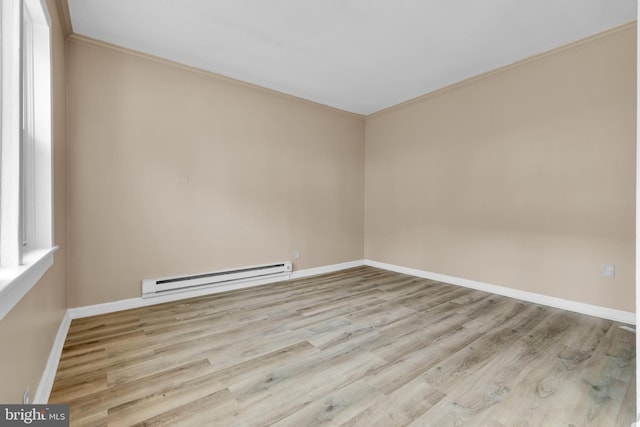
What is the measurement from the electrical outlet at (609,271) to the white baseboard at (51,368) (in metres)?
4.27

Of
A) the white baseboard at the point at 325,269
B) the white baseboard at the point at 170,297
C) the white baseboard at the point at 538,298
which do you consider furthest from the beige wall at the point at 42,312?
the white baseboard at the point at 538,298

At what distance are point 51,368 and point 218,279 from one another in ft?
5.47

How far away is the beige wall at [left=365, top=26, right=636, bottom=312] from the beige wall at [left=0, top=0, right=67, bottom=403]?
13.1ft

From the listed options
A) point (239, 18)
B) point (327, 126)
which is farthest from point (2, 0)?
point (327, 126)

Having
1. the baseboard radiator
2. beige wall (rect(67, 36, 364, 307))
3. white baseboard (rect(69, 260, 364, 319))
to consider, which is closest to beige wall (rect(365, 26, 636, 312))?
beige wall (rect(67, 36, 364, 307))

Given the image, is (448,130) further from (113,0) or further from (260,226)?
(113,0)

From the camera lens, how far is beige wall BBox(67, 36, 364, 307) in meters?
2.62

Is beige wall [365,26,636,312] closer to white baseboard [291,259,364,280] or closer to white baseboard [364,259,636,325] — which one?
white baseboard [364,259,636,325]

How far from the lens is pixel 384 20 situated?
238 centimetres

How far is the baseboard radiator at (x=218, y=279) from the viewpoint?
2.91 metres

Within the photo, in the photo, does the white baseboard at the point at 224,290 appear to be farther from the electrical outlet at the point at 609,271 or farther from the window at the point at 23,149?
the window at the point at 23,149

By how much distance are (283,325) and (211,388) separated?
90 centimetres

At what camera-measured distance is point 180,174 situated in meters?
3.10

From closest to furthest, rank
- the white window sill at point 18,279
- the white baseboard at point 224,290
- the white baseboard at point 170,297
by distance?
the white window sill at point 18,279, the white baseboard at point 224,290, the white baseboard at point 170,297
